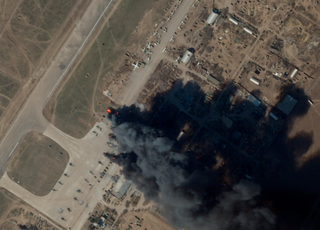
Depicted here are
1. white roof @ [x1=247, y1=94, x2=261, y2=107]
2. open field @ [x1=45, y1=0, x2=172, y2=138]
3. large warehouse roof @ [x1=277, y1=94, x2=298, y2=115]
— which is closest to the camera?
large warehouse roof @ [x1=277, y1=94, x2=298, y2=115]

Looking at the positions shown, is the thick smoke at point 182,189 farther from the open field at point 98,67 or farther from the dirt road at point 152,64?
the open field at point 98,67

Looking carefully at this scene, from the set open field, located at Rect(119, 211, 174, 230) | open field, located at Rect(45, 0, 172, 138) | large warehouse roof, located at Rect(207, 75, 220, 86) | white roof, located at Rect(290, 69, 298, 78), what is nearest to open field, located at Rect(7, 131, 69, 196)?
open field, located at Rect(45, 0, 172, 138)

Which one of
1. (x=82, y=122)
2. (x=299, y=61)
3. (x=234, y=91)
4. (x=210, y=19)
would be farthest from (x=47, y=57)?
(x=299, y=61)

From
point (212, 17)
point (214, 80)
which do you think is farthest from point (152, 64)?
point (212, 17)

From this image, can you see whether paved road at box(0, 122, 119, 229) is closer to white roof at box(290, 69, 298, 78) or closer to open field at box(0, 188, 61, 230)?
open field at box(0, 188, 61, 230)

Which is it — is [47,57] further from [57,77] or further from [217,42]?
[217,42]

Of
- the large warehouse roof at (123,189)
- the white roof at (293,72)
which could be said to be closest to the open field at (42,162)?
the large warehouse roof at (123,189)
